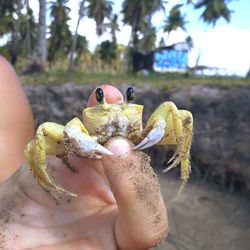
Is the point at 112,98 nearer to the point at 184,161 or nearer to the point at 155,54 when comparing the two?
the point at 184,161

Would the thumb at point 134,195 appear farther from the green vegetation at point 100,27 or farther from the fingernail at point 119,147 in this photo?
the green vegetation at point 100,27

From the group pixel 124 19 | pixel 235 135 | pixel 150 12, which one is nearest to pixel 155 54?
pixel 235 135

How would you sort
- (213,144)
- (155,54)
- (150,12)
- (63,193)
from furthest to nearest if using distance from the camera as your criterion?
(150,12)
(155,54)
(213,144)
(63,193)

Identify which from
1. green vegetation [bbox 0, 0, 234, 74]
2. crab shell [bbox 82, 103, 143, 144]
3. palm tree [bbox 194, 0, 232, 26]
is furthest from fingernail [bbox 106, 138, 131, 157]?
palm tree [bbox 194, 0, 232, 26]

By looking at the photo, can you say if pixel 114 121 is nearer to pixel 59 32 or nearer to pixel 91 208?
pixel 91 208

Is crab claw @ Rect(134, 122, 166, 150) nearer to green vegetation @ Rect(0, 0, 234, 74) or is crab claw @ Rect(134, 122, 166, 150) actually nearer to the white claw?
the white claw

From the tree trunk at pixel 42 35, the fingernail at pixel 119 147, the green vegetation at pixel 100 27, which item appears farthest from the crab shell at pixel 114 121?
the green vegetation at pixel 100 27

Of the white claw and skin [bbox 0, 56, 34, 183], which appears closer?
the white claw
